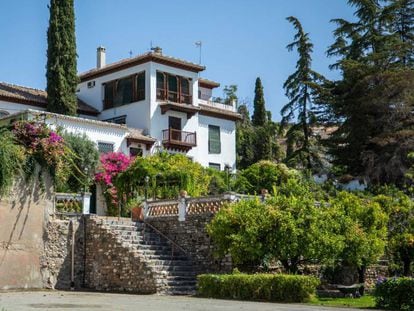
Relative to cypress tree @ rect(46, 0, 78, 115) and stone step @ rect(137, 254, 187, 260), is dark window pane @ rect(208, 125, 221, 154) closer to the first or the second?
cypress tree @ rect(46, 0, 78, 115)

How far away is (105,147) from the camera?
38.9 m

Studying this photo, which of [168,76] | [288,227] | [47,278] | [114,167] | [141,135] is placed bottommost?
[47,278]

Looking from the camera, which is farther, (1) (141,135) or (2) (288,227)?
(1) (141,135)

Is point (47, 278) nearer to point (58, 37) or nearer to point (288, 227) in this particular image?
point (288, 227)

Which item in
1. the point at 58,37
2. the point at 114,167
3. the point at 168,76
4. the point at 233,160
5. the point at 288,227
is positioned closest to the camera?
the point at 288,227

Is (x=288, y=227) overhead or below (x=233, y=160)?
below

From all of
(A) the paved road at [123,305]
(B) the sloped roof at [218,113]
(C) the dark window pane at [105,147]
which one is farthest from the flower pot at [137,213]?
(B) the sloped roof at [218,113]

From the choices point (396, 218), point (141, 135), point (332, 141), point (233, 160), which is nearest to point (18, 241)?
point (396, 218)

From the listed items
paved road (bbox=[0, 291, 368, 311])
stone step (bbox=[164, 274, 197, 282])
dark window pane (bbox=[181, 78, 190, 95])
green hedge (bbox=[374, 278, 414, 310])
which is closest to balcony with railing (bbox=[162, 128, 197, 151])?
dark window pane (bbox=[181, 78, 190, 95])

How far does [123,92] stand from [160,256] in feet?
74.6

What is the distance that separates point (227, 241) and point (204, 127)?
2504 centimetres

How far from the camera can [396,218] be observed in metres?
27.8

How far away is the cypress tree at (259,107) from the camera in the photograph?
180ft

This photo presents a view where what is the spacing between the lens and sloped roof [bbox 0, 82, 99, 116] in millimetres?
39719
